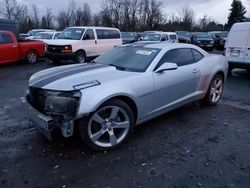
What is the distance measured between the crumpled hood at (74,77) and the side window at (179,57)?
0.88m

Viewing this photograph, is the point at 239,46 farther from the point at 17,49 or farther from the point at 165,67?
the point at 17,49

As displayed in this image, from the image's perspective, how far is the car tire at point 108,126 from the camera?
3539mm

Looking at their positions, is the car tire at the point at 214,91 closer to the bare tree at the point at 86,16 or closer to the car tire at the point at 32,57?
the car tire at the point at 32,57

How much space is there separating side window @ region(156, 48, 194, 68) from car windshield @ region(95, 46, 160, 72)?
0.64 feet

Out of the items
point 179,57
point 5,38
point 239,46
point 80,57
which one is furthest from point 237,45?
point 5,38

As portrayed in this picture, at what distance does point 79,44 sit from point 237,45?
6958mm

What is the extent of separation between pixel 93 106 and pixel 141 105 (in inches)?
37.3

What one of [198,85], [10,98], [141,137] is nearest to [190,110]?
Answer: [198,85]

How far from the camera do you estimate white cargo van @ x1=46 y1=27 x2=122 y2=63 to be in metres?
12.2

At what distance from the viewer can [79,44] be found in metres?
12.4

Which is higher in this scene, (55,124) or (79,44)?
(79,44)

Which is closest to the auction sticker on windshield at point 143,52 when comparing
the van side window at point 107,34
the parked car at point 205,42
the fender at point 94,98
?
the fender at point 94,98

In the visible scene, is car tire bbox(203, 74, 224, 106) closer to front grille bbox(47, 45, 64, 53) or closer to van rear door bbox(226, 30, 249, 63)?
van rear door bbox(226, 30, 249, 63)

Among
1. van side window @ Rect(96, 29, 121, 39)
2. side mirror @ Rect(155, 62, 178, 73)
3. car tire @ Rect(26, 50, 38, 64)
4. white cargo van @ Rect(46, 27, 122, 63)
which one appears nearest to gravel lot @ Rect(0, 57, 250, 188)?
side mirror @ Rect(155, 62, 178, 73)
